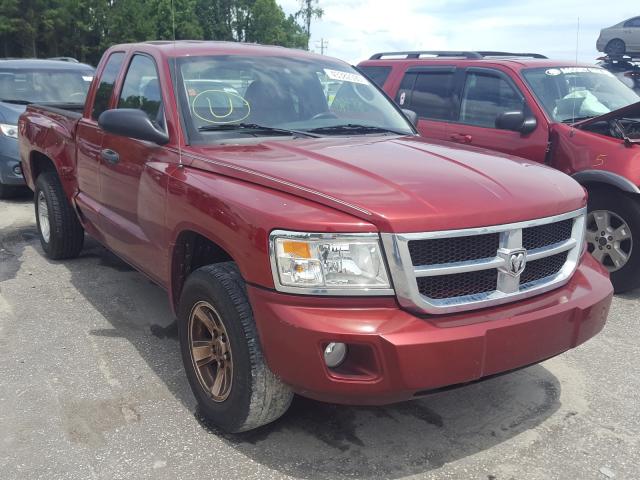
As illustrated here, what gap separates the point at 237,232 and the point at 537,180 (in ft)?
4.69

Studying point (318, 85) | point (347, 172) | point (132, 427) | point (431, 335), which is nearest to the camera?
point (431, 335)

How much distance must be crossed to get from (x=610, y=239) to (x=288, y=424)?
3284 millimetres

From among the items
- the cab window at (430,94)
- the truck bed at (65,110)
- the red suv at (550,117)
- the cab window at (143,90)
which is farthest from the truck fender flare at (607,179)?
the truck bed at (65,110)

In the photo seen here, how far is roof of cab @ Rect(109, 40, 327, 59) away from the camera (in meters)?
3.85

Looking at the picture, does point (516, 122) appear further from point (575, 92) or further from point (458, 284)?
point (458, 284)

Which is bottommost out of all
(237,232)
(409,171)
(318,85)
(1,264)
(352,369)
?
(1,264)

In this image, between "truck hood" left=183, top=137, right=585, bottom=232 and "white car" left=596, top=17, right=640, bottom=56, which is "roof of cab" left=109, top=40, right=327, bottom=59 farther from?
"white car" left=596, top=17, right=640, bottom=56

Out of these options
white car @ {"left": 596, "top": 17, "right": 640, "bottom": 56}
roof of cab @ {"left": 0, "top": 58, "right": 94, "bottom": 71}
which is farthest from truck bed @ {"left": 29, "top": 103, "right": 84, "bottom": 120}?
white car @ {"left": 596, "top": 17, "right": 640, "bottom": 56}

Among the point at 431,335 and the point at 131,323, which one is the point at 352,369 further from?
the point at 131,323

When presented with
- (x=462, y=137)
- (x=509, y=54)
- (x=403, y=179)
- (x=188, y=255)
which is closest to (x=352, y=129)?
(x=403, y=179)

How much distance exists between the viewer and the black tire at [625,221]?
16.1ft

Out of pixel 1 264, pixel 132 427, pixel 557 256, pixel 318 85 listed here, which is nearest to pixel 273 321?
pixel 132 427

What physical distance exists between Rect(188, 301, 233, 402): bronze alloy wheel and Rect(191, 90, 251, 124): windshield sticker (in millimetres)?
1120

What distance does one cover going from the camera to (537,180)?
118 inches
